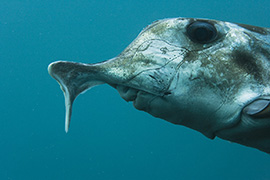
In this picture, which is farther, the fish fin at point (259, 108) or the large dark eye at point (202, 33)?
the large dark eye at point (202, 33)

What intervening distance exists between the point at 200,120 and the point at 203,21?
485 millimetres

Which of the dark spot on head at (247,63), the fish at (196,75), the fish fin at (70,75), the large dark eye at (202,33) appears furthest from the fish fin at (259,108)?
the fish fin at (70,75)

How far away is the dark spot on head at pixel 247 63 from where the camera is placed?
47.0 inches

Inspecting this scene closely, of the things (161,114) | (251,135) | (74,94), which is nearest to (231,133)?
(251,135)

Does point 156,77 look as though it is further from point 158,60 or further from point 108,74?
point 108,74

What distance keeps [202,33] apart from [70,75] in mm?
673

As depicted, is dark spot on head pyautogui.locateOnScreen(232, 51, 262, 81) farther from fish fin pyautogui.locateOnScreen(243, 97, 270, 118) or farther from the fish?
fish fin pyautogui.locateOnScreen(243, 97, 270, 118)

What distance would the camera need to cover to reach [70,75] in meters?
1.31

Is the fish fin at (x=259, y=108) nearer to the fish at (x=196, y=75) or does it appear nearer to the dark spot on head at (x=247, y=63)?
the fish at (x=196, y=75)

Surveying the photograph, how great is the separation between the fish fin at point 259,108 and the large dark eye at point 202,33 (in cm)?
36

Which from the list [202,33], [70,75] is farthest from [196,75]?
[70,75]

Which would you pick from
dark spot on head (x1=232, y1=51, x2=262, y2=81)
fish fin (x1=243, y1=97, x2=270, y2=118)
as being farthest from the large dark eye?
fish fin (x1=243, y1=97, x2=270, y2=118)

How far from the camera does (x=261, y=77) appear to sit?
1192mm

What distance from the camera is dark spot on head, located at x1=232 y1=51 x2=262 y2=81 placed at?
1.19 m
